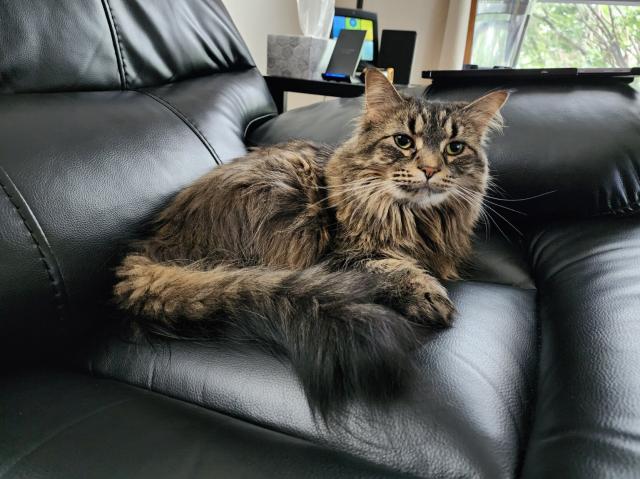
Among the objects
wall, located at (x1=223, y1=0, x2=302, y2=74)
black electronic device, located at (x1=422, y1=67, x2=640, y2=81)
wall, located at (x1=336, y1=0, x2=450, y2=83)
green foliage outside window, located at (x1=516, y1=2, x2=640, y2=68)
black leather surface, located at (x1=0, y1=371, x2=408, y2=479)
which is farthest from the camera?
wall, located at (x1=336, y1=0, x2=450, y2=83)

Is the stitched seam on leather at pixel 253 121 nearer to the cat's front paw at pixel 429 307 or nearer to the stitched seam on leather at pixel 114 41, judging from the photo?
the stitched seam on leather at pixel 114 41

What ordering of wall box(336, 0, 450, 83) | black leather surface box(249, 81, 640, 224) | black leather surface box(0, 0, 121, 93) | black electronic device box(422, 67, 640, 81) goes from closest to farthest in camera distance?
1. black leather surface box(0, 0, 121, 93)
2. black leather surface box(249, 81, 640, 224)
3. black electronic device box(422, 67, 640, 81)
4. wall box(336, 0, 450, 83)

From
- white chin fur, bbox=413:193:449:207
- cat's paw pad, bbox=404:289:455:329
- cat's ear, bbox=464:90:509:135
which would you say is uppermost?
cat's ear, bbox=464:90:509:135

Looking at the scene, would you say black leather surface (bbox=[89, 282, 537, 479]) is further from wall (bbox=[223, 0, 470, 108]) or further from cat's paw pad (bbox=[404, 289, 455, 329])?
wall (bbox=[223, 0, 470, 108])

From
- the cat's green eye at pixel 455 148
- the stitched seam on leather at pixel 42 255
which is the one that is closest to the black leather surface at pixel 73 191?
the stitched seam on leather at pixel 42 255

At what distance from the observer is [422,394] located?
2.09 ft

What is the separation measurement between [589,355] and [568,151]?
663mm

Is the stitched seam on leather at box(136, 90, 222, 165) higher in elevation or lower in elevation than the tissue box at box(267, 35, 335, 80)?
lower

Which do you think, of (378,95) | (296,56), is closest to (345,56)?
(296,56)

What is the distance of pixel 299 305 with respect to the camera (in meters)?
0.74

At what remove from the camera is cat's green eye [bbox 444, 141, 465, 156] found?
1.10 meters

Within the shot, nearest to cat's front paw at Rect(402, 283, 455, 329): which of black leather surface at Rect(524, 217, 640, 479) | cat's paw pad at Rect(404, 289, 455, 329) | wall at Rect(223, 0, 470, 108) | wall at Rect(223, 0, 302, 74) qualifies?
cat's paw pad at Rect(404, 289, 455, 329)

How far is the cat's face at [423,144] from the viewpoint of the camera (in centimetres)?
104

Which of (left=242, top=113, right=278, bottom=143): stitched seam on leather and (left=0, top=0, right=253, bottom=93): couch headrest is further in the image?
(left=242, top=113, right=278, bottom=143): stitched seam on leather
